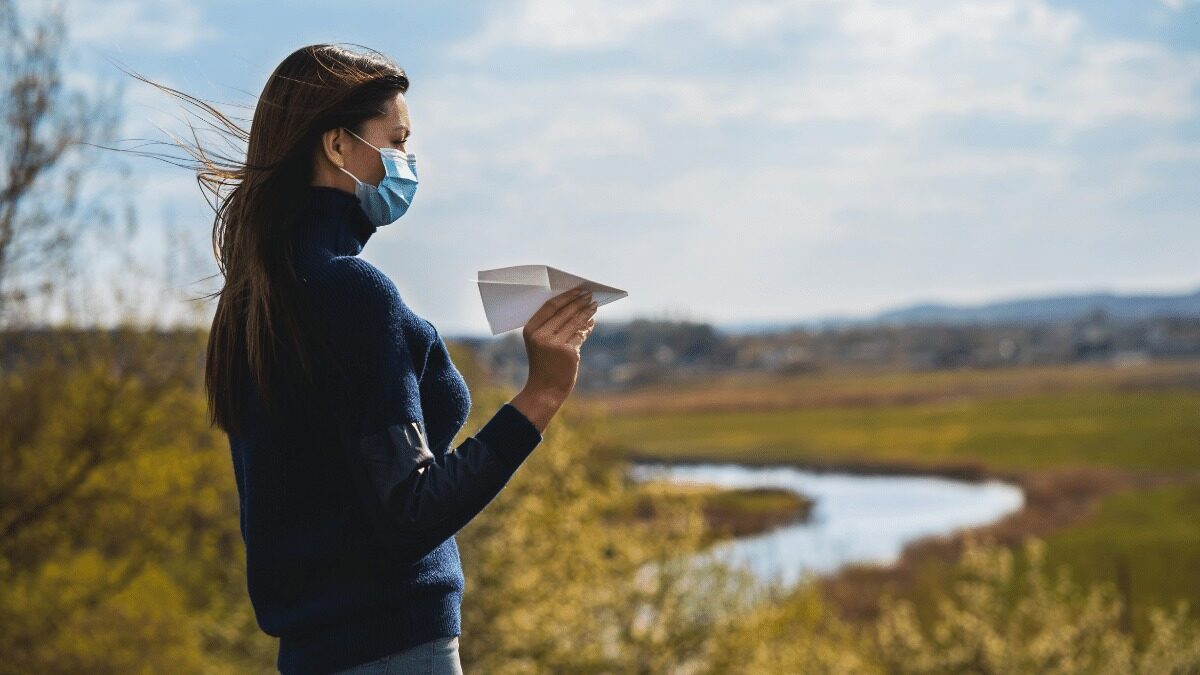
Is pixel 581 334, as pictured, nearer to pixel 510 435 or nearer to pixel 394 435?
pixel 510 435

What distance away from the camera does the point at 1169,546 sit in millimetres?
36219

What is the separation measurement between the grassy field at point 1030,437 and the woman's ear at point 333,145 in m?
22.4

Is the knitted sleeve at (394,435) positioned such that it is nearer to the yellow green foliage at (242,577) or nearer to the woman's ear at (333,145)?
the woman's ear at (333,145)

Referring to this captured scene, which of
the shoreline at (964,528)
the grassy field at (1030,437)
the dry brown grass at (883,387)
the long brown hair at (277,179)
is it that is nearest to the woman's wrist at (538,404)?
the long brown hair at (277,179)

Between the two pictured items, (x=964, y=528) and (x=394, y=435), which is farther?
(x=964, y=528)

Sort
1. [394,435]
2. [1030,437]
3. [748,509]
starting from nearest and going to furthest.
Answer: [394,435]
[748,509]
[1030,437]

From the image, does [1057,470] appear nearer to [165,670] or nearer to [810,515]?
[810,515]

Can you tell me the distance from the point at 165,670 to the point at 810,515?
32590mm

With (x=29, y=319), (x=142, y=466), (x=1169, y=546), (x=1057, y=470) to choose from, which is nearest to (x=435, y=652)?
(x=29, y=319)

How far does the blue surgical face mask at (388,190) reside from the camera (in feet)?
6.75

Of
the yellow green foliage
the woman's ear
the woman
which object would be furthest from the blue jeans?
the yellow green foliage

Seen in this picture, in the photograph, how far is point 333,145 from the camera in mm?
2045

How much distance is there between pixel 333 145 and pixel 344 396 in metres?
0.44

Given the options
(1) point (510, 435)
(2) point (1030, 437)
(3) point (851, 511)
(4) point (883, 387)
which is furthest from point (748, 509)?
(4) point (883, 387)
